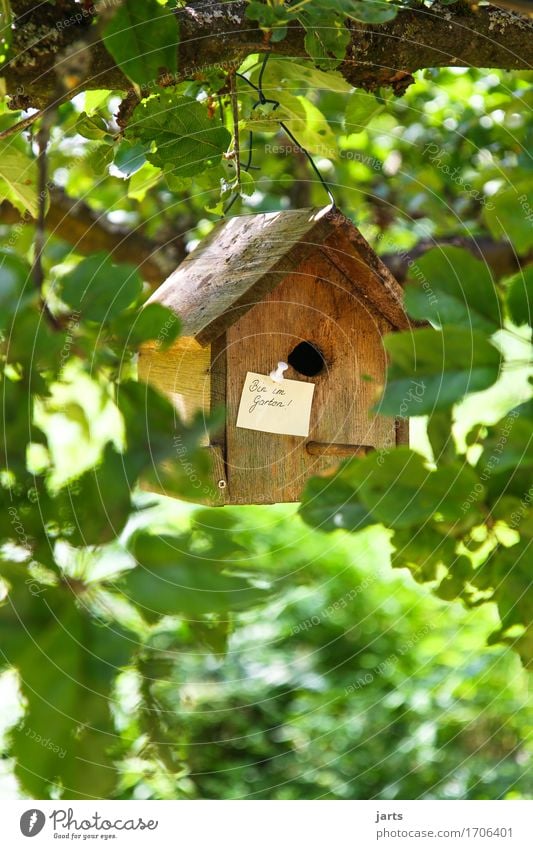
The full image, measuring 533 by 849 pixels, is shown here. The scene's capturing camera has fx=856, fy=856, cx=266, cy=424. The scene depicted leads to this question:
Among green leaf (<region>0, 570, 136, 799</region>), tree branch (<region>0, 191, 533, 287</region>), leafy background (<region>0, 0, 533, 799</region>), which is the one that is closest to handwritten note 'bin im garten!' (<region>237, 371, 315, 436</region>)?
leafy background (<region>0, 0, 533, 799</region>)

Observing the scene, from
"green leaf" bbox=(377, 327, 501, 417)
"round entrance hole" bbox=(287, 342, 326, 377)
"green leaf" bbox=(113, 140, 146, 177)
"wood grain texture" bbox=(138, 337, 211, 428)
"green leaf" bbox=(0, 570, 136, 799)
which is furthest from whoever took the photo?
"round entrance hole" bbox=(287, 342, 326, 377)

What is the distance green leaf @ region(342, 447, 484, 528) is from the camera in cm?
43

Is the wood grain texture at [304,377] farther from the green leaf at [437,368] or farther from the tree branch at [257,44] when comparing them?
the green leaf at [437,368]

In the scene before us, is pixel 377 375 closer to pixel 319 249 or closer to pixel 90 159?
pixel 319 249

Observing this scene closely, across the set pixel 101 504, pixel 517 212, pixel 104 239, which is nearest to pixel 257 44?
pixel 517 212

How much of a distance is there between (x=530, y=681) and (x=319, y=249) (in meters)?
1.32

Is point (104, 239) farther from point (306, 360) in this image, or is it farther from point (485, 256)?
point (306, 360)

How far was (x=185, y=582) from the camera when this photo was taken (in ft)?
0.98

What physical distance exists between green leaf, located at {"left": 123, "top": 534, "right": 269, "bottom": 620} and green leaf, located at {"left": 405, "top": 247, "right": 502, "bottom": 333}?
0.59 feet

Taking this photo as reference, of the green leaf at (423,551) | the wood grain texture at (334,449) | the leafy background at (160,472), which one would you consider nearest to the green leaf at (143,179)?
the leafy background at (160,472)

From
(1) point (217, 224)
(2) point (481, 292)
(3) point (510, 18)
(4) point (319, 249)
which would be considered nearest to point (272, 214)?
(4) point (319, 249)

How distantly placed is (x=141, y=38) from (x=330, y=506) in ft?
1.07

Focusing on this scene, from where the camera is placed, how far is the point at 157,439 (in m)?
0.37

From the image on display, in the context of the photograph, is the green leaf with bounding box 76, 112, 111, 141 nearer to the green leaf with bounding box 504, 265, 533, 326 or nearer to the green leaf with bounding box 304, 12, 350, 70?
the green leaf with bounding box 304, 12, 350, 70
